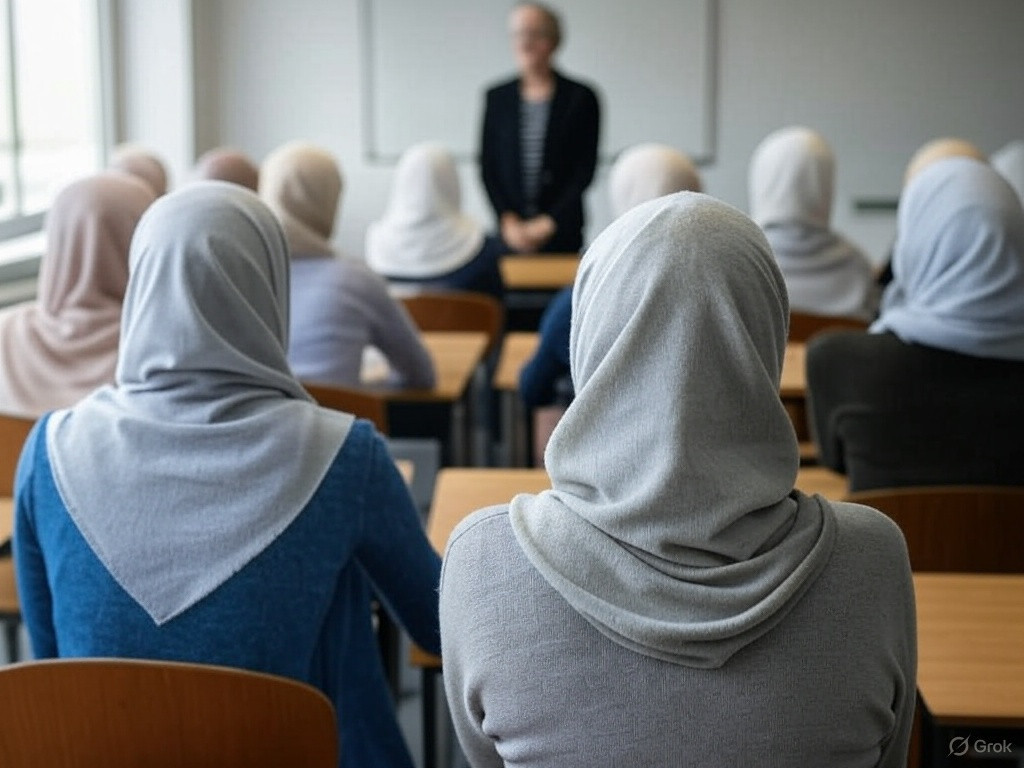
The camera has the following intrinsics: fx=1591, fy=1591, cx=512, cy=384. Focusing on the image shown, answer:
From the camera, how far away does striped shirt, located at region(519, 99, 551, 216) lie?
21.7 feet

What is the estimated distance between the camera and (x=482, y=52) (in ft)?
27.6

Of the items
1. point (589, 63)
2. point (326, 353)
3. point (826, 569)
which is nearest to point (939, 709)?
point (826, 569)

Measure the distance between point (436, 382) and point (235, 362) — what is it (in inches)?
73.8

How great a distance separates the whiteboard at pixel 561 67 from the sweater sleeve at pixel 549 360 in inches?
183

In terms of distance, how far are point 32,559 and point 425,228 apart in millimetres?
3607

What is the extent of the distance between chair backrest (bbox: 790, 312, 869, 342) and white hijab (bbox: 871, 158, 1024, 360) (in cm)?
133

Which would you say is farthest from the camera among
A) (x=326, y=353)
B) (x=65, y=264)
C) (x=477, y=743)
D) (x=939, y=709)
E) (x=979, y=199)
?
(x=326, y=353)

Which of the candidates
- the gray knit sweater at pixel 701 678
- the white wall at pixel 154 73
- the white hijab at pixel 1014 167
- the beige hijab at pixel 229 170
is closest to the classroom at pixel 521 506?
the gray knit sweater at pixel 701 678

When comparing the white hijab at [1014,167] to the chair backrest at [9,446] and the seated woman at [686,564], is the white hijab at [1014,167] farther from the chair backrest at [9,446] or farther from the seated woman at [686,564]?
the seated woman at [686,564]

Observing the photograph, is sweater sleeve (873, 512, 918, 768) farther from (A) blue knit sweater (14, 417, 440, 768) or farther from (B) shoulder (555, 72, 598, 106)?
(B) shoulder (555, 72, 598, 106)

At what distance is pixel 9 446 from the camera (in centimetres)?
298

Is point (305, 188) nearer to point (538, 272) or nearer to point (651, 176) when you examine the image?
point (651, 176)

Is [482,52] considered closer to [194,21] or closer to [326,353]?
[194,21]

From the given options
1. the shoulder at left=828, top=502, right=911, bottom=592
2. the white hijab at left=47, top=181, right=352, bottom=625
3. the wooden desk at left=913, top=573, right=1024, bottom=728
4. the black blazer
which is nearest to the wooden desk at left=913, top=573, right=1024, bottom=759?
the wooden desk at left=913, top=573, right=1024, bottom=728
